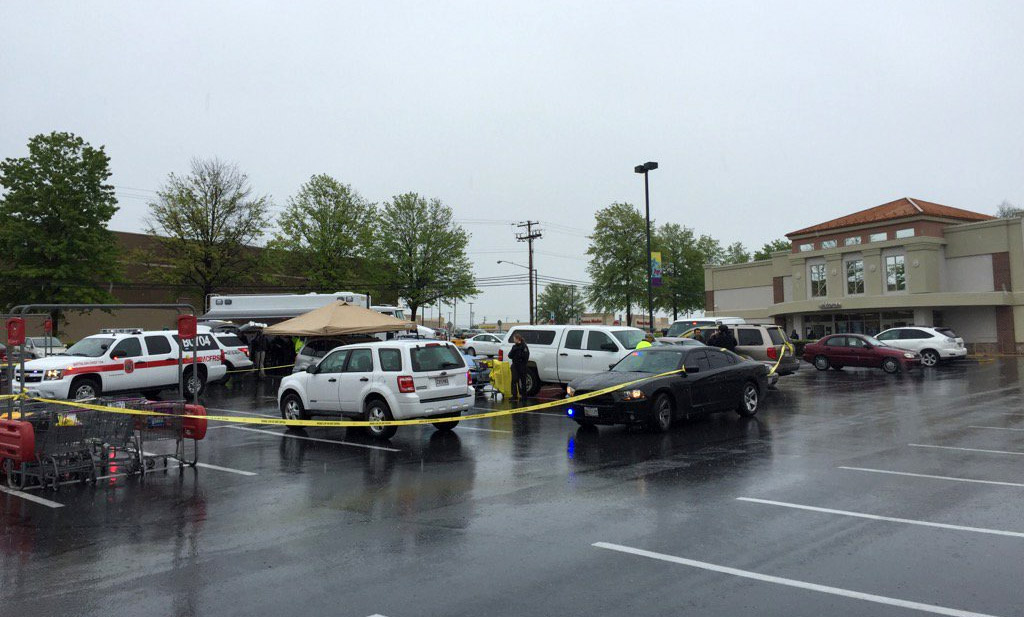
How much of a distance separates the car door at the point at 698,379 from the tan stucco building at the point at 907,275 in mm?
34142

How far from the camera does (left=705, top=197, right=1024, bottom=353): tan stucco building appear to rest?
40906 millimetres

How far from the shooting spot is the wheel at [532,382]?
19.5 m

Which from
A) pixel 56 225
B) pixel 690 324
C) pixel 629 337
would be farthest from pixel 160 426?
pixel 56 225

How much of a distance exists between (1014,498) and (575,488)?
4550 mm

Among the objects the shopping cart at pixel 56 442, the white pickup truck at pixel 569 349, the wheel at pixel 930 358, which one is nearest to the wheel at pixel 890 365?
the wheel at pixel 930 358

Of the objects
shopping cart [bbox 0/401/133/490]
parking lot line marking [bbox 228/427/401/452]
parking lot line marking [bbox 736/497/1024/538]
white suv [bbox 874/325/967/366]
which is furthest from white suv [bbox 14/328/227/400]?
white suv [bbox 874/325/967/366]

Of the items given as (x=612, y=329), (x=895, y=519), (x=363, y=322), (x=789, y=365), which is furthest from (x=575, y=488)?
(x=363, y=322)

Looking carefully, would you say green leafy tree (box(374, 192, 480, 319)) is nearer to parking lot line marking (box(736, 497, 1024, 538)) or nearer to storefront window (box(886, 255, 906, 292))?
storefront window (box(886, 255, 906, 292))

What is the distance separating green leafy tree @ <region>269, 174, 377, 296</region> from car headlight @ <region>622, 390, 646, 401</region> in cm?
3951

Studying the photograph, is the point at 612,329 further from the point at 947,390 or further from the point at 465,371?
the point at 947,390

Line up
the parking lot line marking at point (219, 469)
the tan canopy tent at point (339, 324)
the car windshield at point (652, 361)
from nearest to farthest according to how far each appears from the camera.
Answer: the parking lot line marking at point (219, 469), the car windshield at point (652, 361), the tan canopy tent at point (339, 324)

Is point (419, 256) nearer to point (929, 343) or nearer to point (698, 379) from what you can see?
point (929, 343)

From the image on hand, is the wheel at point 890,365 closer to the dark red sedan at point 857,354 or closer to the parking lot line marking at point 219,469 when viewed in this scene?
the dark red sedan at point 857,354

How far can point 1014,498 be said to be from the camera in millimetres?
7668
